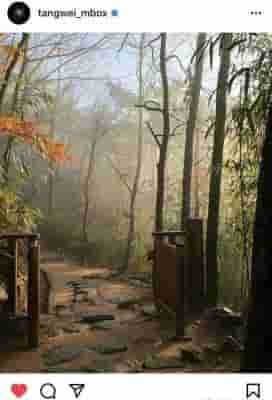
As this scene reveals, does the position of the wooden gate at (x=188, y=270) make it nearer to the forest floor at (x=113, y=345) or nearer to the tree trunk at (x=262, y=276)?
the forest floor at (x=113, y=345)

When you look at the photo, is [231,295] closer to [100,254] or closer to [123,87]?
[100,254]

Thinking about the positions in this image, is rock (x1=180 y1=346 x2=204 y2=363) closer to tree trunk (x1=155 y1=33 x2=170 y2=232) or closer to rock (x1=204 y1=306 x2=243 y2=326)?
rock (x1=204 y1=306 x2=243 y2=326)

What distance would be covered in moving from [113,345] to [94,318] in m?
1.00

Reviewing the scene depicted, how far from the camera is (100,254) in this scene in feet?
35.2

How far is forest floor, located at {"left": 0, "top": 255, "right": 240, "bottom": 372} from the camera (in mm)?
3211

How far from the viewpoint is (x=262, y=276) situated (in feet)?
7.13

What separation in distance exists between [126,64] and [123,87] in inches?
127

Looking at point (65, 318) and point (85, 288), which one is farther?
point (85, 288)
